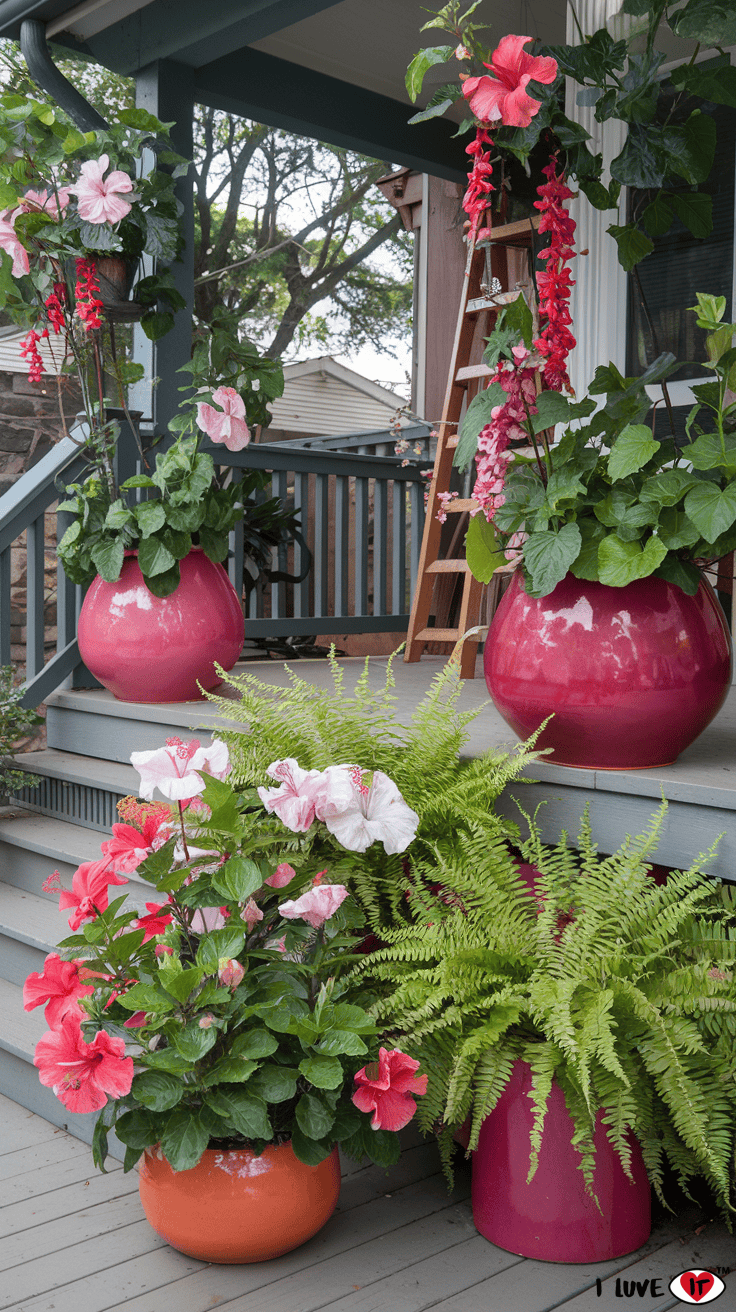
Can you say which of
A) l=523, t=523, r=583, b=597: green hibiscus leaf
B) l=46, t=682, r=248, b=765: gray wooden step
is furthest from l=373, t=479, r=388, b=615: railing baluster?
l=523, t=523, r=583, b=597: green hibiscus leaf

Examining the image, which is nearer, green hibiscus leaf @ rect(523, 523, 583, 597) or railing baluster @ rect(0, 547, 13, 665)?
green hibiscus leaf @ rect(523, 523, 583, 597)

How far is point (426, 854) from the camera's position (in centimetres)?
169

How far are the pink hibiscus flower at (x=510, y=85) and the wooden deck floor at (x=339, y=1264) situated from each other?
163cm

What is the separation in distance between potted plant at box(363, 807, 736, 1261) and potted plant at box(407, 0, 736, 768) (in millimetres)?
263

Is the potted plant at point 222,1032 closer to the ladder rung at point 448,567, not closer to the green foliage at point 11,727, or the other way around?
the green foliage at point 11,727

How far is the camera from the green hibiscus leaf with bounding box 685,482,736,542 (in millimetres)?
1507

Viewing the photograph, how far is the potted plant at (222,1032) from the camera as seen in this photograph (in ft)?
4.43

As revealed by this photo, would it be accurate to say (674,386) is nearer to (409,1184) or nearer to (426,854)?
(426,854)

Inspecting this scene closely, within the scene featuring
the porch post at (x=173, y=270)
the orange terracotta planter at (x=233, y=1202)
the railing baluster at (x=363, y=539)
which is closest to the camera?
the orange terracotta planter at (x=233, y=1202)

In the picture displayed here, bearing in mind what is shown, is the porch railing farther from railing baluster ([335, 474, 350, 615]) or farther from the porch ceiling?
the porch ceiling

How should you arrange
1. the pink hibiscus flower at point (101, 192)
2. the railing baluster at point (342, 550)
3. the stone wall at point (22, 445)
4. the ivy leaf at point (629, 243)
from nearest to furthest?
the ivy leaf at point (629, 243) < the pink hibiscus flower at point (101, 192) < the railing baluster at point (342, 550) < the stone wall at point (22, 445)

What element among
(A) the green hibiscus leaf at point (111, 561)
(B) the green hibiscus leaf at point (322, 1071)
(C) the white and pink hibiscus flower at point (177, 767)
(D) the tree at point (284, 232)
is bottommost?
(B) the green hibiscus leaf at point (322, 1071)

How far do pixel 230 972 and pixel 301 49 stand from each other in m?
3.59

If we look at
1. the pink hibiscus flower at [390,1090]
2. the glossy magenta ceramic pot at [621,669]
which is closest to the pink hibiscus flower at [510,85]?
the glossy magenta ceramic pot at [621,669]
